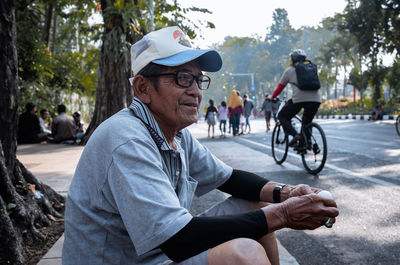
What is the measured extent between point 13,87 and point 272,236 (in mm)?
2722

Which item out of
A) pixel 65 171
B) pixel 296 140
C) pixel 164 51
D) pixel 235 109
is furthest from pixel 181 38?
pixel 235 109

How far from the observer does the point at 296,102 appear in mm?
7047

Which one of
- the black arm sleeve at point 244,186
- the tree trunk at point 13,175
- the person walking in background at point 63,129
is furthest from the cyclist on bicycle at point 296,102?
the person walking in background at point 63,129

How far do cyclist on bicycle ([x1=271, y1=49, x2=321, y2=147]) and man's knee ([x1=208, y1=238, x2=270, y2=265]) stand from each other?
558 centimetres

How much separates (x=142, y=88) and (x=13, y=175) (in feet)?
7.90

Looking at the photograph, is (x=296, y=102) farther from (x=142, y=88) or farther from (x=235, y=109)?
(x=235, y=109)

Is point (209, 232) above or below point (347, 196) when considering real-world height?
above

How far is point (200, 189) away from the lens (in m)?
2.36

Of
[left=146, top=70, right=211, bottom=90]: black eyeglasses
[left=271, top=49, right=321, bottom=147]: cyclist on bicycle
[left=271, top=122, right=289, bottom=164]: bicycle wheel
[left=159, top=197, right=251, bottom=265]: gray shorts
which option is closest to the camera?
[left=146, top=70, right=211, bottom=90]: black eyeglasses

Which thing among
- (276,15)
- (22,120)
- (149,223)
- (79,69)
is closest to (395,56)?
(79,69)

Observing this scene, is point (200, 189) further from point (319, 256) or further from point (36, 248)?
point (36, 248)

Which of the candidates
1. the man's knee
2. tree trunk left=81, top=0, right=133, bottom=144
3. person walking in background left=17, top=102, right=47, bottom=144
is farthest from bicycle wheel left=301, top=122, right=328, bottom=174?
person walking in background left=17, top=102, right=47, bottom=144

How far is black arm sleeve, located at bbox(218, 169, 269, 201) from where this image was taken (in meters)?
2.29

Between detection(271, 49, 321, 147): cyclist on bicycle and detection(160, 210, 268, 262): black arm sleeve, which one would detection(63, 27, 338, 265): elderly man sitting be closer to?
detection(160, 210, 268, 262): black arm sleeve
